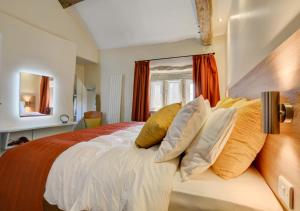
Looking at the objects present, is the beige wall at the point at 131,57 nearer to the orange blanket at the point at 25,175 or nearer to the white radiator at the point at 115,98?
the white radiator at the point at 115,98

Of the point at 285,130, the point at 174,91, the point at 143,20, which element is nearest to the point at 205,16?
the point at 143,20

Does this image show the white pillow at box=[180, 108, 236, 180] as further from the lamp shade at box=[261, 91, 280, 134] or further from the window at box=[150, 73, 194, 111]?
the window at box=[150, 73, 194, 111]

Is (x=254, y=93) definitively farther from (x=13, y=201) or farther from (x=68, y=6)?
(x=68, y=6)

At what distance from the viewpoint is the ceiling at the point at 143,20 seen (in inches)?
142

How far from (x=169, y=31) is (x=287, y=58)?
12.0ft

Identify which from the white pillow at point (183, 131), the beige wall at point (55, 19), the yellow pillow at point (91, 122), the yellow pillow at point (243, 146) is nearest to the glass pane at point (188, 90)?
the yellow pillow at point (91, 122)

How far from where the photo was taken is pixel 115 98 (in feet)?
15.6

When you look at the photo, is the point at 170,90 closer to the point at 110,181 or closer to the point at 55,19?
the point at 55,19

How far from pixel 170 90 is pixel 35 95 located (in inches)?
110

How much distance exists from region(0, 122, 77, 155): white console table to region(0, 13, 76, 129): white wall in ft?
0.41

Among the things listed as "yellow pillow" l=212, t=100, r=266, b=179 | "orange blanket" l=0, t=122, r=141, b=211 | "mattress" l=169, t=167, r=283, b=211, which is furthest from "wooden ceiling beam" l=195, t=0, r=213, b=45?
"orange blanket" l=0, t=122, r=141, b=211

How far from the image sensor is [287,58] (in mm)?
777

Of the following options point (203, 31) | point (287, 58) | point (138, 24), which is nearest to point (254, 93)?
point (287, 58)

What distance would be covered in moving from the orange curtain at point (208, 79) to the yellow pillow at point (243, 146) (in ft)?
9.67
